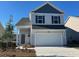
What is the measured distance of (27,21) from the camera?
3450 centimetres

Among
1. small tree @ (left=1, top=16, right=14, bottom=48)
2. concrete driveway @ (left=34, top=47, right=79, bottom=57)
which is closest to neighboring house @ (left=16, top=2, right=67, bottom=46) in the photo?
small tree @ (left=1, top=16, right=14, bottom=48)

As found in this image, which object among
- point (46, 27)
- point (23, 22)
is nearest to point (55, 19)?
point (46, 27)

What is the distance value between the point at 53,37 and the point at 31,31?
362 cm

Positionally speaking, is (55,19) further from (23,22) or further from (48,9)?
(23,22)

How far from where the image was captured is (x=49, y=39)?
31.8 metres

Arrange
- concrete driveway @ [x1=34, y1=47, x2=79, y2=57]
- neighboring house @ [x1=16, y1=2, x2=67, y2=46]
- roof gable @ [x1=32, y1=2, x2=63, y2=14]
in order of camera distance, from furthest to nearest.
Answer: roof gable @ [x1=32, y1=2, x2=63, y2=14] → neighboring house @ [x1=16, y1=2, x2=67, y2=46] → concrete driveway @ [x1=34, y1=47, x2=79, y2=57]

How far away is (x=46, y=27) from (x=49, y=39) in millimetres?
1951

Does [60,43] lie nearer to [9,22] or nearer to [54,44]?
[54,44]

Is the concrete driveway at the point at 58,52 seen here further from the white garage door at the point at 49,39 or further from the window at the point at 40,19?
the window at the point at 40,19

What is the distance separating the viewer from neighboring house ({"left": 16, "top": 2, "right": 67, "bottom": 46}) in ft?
103

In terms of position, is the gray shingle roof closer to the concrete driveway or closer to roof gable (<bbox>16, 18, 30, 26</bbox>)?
roof gable (<bbox>16, 18, 30, 26</bbox>)

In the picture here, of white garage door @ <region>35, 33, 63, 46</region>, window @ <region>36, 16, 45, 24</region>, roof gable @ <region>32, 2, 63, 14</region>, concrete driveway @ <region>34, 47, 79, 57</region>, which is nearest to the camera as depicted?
concrete driveway @ <region>34, 47, 79, 57</region>

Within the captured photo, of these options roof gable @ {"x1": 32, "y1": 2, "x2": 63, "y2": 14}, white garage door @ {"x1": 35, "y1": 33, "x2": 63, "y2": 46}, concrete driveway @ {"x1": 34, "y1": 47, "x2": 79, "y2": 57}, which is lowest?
concrete driveway @ {"x1": 34, "y1": 47, "x2": 79, "y2": 57}

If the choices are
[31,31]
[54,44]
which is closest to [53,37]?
[54,44]
